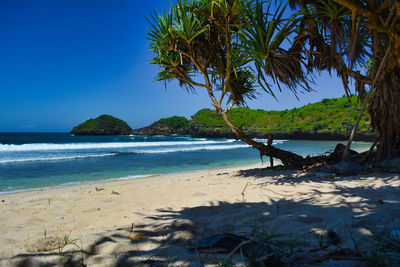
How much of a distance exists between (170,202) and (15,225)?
192 cm

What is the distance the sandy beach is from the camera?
1381mm

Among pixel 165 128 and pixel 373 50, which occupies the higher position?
pixel 165 128

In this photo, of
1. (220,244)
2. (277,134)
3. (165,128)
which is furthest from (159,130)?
(220,244)

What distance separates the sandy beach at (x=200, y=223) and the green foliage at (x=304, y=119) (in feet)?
83.5

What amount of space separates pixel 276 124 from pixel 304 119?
490cm

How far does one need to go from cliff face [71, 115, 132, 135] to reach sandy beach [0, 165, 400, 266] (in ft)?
210

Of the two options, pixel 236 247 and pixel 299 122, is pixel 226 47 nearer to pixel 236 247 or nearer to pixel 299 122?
pixel 236 247

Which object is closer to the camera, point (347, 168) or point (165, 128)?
point (347, 168)

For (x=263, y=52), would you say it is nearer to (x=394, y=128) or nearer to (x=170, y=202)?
(x=394, y=128)

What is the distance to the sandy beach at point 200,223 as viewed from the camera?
138 cm

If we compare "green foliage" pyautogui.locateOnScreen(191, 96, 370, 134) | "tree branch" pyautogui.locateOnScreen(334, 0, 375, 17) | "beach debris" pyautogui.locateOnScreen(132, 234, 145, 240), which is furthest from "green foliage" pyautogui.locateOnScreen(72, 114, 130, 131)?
"beach debris" pyautogui.locateOnScreen(132, 234, 145, 240)

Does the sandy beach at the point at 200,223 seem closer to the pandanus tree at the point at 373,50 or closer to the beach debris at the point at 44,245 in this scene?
the beach debris at the point at 44,245

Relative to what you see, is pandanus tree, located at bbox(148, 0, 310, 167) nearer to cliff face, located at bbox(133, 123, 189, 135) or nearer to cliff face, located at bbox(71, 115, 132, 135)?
cliff face, located at bbox(133, 123, 189, 135)

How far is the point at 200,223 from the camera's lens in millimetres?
2180
